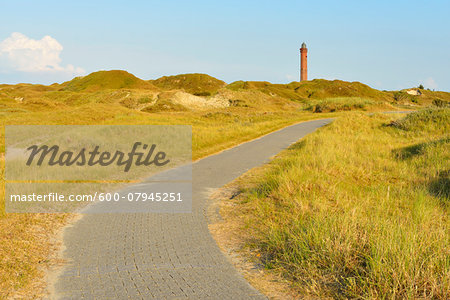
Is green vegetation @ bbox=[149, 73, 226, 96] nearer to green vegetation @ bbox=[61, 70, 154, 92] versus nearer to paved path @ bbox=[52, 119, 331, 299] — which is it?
green vegetation @ bbox=[61, 70, 154, 92]

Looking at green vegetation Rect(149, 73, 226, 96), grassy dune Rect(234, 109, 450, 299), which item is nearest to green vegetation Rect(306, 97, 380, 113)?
grassy dune Rect(234, 109, 450, 299)

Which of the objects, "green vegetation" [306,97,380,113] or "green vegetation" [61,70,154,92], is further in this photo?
"green vegetation" [61,70,154,92]

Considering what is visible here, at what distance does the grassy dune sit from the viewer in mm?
4199

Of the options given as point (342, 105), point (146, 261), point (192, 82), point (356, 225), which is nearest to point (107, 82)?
point (192, 82)

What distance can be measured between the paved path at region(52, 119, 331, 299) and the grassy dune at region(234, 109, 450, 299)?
81cm

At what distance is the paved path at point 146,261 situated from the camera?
14.2 ft

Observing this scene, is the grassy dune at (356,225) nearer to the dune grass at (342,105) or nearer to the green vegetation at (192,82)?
the dune grass at (342,105)

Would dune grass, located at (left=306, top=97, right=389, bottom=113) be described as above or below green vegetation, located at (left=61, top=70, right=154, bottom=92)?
below

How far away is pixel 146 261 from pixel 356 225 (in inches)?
121

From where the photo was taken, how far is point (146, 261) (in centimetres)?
518

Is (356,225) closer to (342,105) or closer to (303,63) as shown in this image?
(342,105)

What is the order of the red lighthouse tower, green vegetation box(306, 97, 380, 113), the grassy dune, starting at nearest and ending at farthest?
the grassy dune
green vegetation box(306, 97, 380, 113)
the red lighthouse tower

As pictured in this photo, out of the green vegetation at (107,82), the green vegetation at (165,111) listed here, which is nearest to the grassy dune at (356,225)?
the green vegetation at (165,111)

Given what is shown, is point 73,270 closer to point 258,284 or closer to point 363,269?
point 258,284
